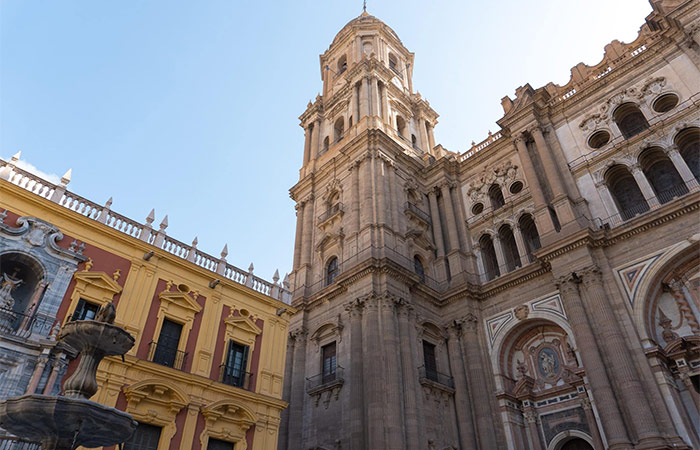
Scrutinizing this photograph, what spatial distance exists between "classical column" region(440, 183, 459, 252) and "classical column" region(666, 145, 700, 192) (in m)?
10.5

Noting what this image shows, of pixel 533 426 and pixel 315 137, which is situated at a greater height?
pixel 315 137

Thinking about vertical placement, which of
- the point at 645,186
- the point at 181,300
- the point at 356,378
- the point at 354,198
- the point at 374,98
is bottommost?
the point at 356,378

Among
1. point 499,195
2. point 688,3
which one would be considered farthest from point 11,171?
point 688,3

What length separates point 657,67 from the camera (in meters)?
23.0

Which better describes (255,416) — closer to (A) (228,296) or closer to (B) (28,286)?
(A) (228,296)

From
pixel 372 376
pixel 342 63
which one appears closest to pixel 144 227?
pixel 372 376

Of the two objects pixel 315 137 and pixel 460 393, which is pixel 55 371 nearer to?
pixel 460 393

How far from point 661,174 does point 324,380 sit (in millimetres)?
18066

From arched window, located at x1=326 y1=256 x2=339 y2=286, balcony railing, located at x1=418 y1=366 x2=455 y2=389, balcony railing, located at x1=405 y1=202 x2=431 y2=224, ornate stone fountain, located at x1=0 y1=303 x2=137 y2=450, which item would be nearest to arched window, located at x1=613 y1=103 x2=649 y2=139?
balcony railing, located at x1=405 y1=202 x2=431 y2=224

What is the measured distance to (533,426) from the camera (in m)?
19.9

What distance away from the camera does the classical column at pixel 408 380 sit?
18578 mm

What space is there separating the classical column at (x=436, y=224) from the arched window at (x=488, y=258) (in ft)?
Answer: 7.13

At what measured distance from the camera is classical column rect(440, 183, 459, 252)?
1037 inches

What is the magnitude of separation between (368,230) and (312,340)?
6307mm
